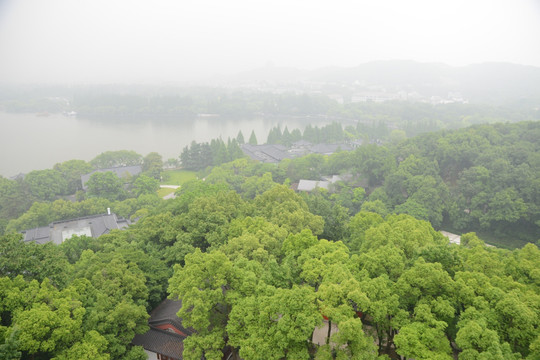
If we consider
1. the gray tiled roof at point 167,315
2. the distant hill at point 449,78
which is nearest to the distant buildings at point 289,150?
the gray tiled roof at point 167,315

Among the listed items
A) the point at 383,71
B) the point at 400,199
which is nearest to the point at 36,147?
the point at 400,199

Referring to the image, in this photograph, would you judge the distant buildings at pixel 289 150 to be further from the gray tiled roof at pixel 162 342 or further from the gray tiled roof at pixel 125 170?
the gray tiled roof at pixel 162 342

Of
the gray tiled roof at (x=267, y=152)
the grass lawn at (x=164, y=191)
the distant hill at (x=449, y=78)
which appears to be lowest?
the grass lawn at (x=164, y=191)

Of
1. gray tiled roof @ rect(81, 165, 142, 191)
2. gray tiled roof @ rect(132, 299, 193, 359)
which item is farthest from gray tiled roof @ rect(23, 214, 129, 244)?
gray tiled roof @ rect(132, 299, 193, 359)

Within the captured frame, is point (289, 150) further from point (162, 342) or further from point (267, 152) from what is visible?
point (162, 342)

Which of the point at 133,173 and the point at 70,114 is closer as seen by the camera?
the point at 133,173

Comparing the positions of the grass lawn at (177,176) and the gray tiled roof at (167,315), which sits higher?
the gray tiled roof at (167,315)

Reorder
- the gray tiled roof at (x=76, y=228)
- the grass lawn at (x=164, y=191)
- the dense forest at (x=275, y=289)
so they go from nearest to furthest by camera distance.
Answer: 1. the dense forest at (x=275, y=289)
2. the gray tiled roof at (x=76, y=228)
3. the grass lawn at (x=164, y=191)

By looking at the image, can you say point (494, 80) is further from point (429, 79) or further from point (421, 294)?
point (421, 294)
